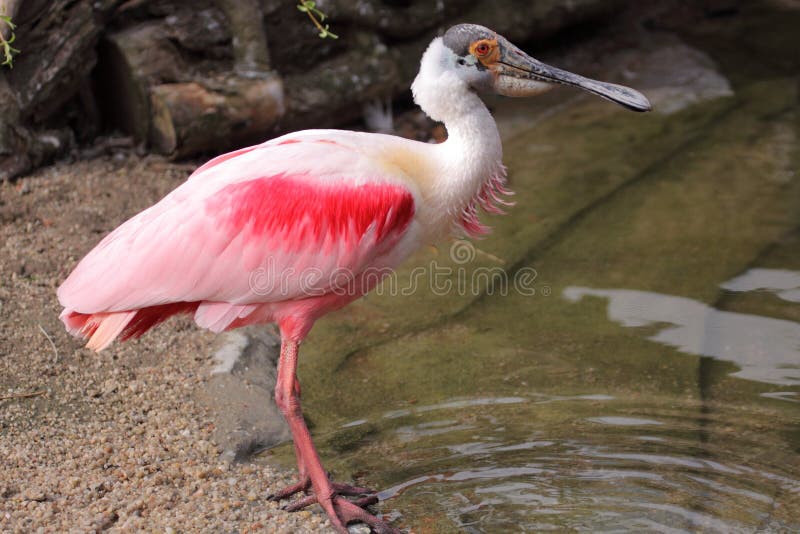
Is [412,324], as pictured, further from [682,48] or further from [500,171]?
[682,48]

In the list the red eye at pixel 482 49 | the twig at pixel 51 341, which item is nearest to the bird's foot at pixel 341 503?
the twig at pixel 51 341

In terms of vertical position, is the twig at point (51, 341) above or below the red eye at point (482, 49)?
below

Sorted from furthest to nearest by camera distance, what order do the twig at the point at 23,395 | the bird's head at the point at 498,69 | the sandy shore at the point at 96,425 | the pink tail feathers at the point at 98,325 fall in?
the twig at the point at 23,395, the bird's head at the point at 498,69, the pink tail feathers at the point at 98,325, the sandy shore at the point at 96,425

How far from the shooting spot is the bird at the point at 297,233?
13.4ft

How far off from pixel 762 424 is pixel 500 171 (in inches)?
58.1

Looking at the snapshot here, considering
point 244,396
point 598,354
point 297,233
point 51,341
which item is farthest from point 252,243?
point 598,354

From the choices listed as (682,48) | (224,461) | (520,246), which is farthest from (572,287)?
(682,48)

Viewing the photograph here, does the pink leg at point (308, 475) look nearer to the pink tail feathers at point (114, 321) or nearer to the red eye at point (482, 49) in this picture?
the pink tail feathers at point (114, 321)

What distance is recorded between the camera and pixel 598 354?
4.99 m

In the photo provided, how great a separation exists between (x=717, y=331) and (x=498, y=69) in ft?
5.55

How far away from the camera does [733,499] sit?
13.0 feet

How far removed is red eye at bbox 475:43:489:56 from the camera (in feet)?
14.1

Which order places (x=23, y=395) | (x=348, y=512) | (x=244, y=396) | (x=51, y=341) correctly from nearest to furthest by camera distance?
(x=348, y=512)
(x=23, y=395)
(x=244, y=396)
(x=51, y=341)

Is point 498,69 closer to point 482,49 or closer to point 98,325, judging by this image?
point 482,49
